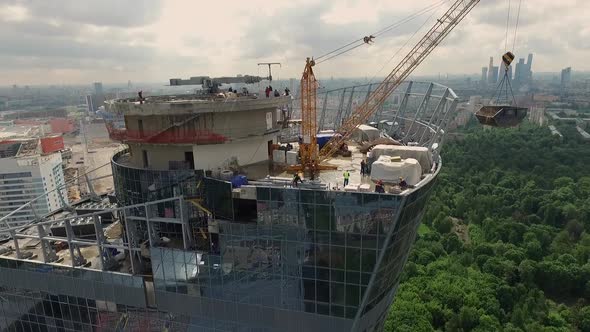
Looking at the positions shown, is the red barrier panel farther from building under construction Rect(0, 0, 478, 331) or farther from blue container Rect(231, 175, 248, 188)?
blue container Rect(231, 175, 248, 188)

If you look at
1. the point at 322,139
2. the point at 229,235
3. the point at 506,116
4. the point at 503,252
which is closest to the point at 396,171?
the point at 229,235

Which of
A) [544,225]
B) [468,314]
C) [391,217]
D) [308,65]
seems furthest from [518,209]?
[391,217]

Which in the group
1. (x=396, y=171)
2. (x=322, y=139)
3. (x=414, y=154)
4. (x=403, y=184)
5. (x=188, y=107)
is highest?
(x=188, y=107)

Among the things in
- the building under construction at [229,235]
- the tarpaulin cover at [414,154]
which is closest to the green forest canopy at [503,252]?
the tarpaulin cover at [414,154]

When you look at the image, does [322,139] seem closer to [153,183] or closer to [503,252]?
[153,183]

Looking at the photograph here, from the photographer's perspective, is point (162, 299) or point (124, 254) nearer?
point (162, 299)

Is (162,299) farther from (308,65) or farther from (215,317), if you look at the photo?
(308,65)

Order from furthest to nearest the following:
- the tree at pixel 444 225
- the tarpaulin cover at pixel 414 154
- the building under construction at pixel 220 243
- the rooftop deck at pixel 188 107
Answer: the tree at pixel 444 225, the tarpaulin cover at pixel 414 154, the rooftop deck at pixel 188 107, the building under construction at pixel 220 243

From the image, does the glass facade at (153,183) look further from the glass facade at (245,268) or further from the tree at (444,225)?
the tree at (444,225)
